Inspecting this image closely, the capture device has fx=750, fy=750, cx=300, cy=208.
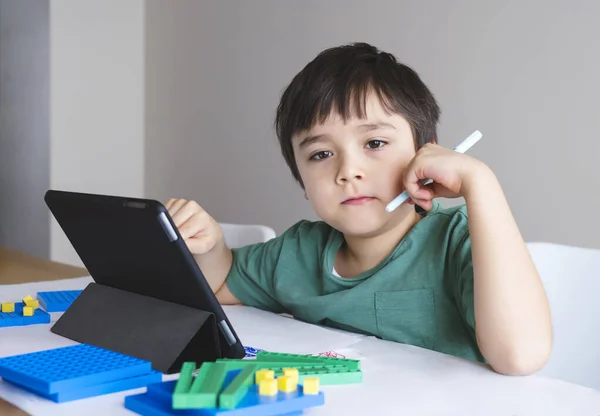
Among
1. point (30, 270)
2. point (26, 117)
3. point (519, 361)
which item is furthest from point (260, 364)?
point (26, 117)

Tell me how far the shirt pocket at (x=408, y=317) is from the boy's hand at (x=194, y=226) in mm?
296

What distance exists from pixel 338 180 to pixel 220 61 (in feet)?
6.27

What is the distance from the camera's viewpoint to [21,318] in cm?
94

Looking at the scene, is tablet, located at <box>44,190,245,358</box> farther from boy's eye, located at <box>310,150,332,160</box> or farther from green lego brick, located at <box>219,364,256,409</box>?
boy's eye, located at <box>310,150,332,160</box>

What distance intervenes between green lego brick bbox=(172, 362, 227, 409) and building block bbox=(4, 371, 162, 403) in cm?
7

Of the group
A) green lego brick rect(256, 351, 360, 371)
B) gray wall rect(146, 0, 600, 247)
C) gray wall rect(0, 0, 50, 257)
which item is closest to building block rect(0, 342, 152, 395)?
green lego brick rect(256, 351, 360, 371)

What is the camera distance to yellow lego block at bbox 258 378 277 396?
578 mm

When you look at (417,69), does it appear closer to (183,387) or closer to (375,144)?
(375,144)

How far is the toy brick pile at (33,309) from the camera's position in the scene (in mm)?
942

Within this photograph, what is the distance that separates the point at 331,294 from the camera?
1.04m

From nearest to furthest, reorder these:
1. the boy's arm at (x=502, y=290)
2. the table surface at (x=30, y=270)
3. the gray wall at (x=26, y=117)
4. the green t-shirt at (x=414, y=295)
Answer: the boy's arm at (x=502, y=290) → the green t-shirt at (x=414, y=295) → the table surface at (x=30, y=270) → the gray wall at (x=26, y=117)

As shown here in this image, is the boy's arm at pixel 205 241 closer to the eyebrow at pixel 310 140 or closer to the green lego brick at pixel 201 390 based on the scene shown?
the eyebrow at pixel 310 140

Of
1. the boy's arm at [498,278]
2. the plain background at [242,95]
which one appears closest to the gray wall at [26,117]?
the plain background at [242,95]

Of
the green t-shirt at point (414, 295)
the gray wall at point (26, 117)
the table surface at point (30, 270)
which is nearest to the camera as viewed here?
the green t-shirt at point (414, 295)
